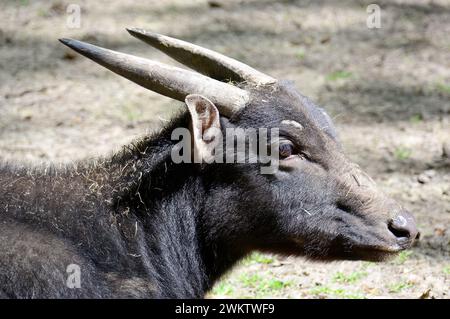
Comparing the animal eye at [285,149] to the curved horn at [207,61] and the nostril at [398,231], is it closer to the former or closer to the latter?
the curved horn at [207,61]

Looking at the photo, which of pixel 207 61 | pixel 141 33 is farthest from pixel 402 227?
pixel 141 33

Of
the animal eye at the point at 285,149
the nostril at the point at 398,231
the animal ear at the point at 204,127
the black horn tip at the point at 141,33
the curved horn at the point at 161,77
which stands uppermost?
the black horn tip at the point at 141,33

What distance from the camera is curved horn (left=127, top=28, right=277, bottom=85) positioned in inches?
283

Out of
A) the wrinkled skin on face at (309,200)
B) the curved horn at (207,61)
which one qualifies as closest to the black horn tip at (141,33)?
the curved horn at (207,61)

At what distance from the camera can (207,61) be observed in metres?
7.28

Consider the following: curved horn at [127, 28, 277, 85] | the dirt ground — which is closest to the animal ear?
curved horn at [127, 28, 277, 85]

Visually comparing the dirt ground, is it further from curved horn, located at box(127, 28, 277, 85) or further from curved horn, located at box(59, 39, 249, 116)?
curved horn, located at box(59, 39, 249, 116)

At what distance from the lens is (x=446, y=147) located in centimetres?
1096

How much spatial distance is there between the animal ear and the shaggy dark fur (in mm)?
133

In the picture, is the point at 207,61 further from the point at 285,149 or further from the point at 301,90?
the point at 301,90

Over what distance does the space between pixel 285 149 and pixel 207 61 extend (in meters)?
1.12

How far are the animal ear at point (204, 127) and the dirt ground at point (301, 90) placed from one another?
223 cm

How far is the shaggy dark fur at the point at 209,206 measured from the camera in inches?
263
